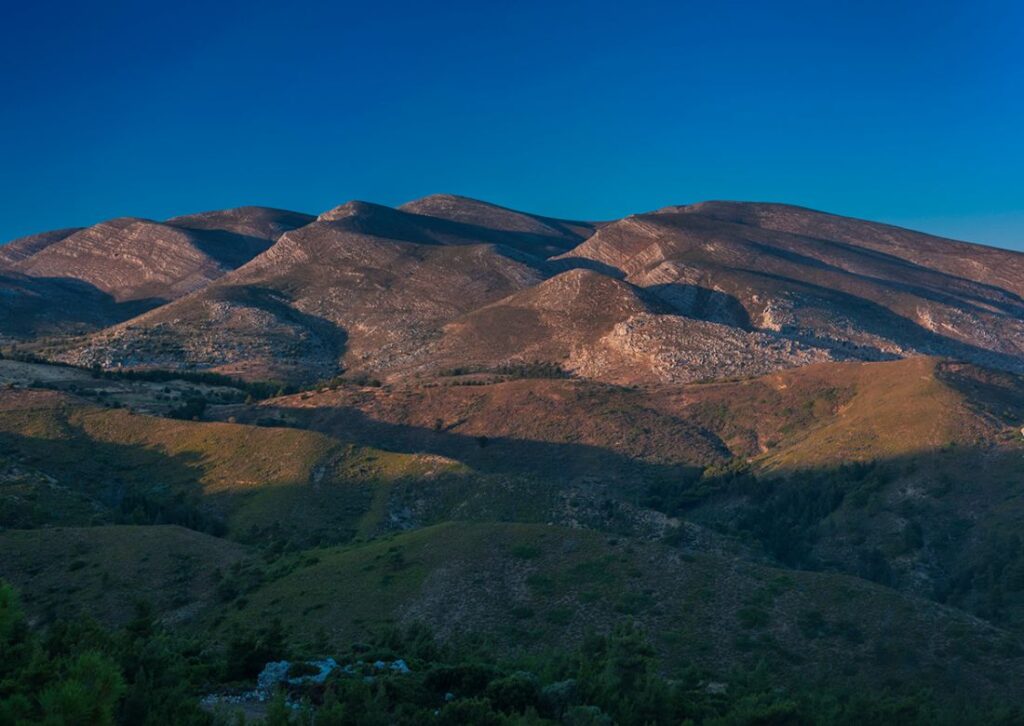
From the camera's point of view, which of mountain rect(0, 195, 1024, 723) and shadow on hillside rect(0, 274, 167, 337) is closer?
mountain rect(0, 195, 1024, 723)

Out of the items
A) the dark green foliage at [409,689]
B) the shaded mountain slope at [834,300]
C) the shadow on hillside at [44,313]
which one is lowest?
the dark green foliage at [409,689]

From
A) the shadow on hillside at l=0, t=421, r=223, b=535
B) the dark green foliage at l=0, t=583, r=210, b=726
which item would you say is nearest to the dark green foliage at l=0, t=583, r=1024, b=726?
the dark green foliage at l=0, t=583, r=210, b=726

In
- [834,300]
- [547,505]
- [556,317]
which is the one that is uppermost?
[834,300]

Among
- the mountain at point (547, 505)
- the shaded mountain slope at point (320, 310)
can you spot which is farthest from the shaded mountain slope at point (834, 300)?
the shaded mountain slope at point (320, 310)

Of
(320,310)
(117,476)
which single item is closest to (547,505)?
(117,476)

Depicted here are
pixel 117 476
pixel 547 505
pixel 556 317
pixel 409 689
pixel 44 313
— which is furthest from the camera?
pixel 44 313

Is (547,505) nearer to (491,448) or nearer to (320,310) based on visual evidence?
(491,448)

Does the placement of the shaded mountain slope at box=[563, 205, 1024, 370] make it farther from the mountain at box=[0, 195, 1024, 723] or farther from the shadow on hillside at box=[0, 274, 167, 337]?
the shadow on hillside at box=[0, 274, 167, 337]

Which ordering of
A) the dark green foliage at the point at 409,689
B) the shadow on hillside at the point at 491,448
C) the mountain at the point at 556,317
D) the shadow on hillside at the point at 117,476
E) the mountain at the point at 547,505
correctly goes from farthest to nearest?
the mountain at the point at 556,317, the shadow on hillside at the point at 491,448, the shadow on hillside at the point at 117,476, the mountain at the point at 547,505, the dark green foliage at the point at 409,689

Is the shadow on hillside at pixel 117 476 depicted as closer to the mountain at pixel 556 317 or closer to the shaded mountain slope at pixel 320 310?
the mountain at pixel 556 317

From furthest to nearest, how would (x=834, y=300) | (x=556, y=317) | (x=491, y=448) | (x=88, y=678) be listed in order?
(x=834, y=300)
(x=556, y=317)
(x=491, y=448)
(x=88, y=678)

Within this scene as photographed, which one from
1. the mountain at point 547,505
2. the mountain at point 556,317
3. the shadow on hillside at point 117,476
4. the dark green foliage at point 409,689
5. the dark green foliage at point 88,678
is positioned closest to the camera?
the dark green foliage at point 88,678

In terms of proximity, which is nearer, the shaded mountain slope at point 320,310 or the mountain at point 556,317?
the mountain at point 556,317
